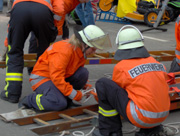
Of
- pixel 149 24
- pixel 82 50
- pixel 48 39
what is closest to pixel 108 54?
pixel 48 39

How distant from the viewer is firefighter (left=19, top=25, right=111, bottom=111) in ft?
12.7

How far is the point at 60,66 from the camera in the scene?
3.85 metres

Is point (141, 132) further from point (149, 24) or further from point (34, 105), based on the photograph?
point (149, 24)

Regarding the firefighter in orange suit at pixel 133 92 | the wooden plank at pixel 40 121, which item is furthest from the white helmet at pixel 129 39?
the wooden plank at pixel 40 121

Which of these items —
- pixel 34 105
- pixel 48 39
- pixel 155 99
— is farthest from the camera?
pixel 48 39

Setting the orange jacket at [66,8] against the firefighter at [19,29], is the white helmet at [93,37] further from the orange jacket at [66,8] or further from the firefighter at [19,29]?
the orange jacket at [66,8]

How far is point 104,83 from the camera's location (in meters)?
3.46

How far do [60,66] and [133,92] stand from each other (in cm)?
96

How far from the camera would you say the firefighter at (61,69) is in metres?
3.88

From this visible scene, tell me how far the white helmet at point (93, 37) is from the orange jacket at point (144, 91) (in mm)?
672

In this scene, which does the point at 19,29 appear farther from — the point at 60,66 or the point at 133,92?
the point at 133,92

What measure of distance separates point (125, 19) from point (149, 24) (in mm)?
1191

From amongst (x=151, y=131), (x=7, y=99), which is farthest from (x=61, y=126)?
(x=7, y=99)

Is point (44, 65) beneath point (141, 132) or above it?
above
